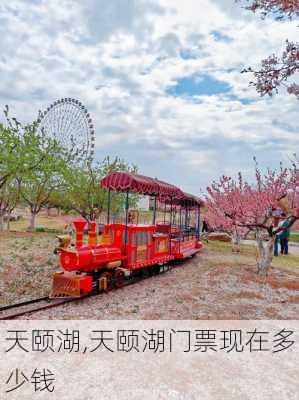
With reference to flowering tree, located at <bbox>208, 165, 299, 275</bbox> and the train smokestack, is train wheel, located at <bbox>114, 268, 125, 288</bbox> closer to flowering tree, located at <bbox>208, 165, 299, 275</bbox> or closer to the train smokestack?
the train smokestack

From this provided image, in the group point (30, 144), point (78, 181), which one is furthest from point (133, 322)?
point (78, 181)

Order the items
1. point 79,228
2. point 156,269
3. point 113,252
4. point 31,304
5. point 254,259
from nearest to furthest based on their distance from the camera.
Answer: point 31,304, point 79,228, point 113,252, point 156,269, point 254,259

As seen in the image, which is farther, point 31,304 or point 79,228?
point 79,228

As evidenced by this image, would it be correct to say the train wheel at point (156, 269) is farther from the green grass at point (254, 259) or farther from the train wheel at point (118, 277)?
the green grass at point (254, 259)

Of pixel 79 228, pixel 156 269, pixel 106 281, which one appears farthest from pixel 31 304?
pixel 156 269

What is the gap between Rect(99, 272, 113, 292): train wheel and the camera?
831 centimetres

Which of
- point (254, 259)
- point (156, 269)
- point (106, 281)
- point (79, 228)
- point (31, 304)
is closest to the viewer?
point (31, 304)

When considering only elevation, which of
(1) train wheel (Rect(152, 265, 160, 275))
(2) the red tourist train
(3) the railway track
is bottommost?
(3) the railway track

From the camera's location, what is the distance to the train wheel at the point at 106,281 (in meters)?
8.31

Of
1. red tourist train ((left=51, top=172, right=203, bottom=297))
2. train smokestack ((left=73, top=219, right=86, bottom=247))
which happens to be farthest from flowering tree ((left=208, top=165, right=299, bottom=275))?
train smokestack ((left=73, top=219, right=86, bottom=247))

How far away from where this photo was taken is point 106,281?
8.45 metres

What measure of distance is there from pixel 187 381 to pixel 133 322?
214cm

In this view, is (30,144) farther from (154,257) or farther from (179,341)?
(179,341)

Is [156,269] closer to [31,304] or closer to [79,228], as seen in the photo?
[79,228]
